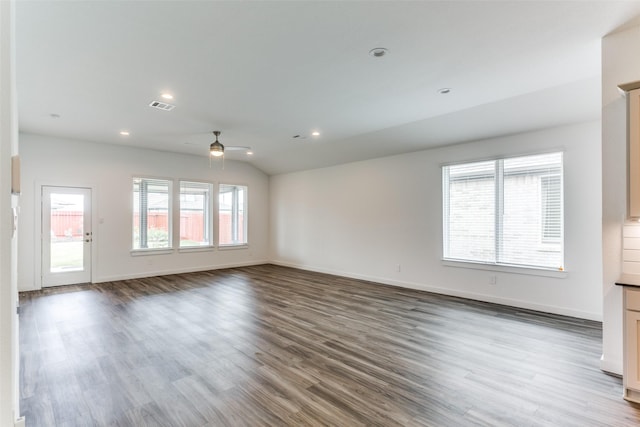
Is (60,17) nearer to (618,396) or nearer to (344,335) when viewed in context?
(344,335)

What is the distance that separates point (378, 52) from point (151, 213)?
22.1ft

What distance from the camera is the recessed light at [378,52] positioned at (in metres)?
2.91

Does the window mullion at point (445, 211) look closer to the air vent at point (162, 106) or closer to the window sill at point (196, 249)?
the air vent at point (162, 106)

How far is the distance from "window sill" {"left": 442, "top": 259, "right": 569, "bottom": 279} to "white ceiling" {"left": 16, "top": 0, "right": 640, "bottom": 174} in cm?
217

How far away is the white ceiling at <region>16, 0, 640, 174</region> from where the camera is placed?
241cm

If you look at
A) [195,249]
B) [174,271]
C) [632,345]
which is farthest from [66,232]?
[632,345]

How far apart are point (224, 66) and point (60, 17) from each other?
1.32 meters

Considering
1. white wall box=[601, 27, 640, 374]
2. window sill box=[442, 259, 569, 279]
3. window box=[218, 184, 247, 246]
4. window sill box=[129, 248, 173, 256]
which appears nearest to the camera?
white wall box=[601, 27, 640, 374]

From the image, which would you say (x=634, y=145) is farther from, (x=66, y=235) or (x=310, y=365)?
(x=66, y=235)

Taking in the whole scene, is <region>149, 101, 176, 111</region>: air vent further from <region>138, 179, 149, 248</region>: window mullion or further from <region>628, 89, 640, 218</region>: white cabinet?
<region>628, 89, 640, 218</region>: white cabinet

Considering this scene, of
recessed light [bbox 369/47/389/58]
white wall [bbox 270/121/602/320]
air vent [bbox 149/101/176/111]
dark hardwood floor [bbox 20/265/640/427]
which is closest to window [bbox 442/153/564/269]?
white wall [bbox 270/121/602/320]

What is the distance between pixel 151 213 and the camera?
7.60m

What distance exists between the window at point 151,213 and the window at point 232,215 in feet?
4.56

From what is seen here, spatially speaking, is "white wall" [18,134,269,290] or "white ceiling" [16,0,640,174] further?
"white wall" [18,134,269,290]
